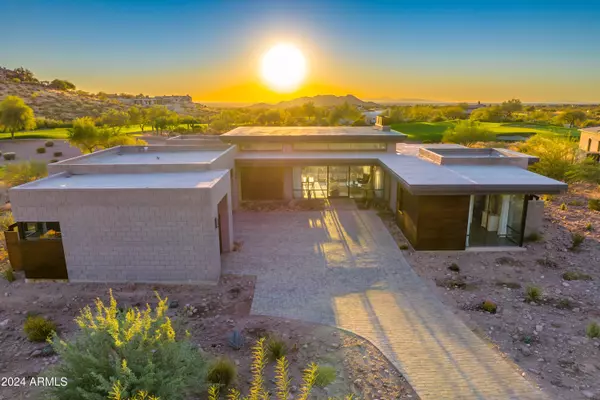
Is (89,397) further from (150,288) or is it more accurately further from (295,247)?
(295,247)

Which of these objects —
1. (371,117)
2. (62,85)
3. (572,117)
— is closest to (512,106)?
(572,117)

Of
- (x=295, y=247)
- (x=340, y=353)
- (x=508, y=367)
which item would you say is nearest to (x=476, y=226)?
Result: (x=295, y=247)

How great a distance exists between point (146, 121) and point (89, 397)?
261 ft

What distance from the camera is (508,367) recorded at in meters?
8.28

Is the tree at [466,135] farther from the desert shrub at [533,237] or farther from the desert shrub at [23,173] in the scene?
the desert shrub at [23,173]

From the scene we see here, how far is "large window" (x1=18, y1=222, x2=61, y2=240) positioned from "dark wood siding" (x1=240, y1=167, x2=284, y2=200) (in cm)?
1081

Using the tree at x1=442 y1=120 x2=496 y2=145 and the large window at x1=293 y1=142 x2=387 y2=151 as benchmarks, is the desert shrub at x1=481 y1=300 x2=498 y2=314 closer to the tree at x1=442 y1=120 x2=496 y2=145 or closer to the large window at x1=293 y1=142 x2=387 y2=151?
the large window at x1=293 y1=142 x2=387 y2=151

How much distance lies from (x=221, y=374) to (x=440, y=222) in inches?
400

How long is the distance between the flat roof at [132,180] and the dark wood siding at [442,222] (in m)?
7.77

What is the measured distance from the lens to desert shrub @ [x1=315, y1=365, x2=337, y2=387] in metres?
7.67

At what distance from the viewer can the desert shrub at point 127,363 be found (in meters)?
5.96

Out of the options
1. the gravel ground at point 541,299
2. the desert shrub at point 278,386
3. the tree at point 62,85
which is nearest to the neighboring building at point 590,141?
the gravel ground at point 541,299

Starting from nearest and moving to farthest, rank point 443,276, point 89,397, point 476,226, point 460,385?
point 89,397
point 460,385
point 443,276
point 476,226

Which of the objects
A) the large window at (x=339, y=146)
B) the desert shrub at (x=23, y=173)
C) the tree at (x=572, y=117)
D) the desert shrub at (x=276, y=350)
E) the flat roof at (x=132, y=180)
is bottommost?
the desert shrub at (x=276, y=350)
